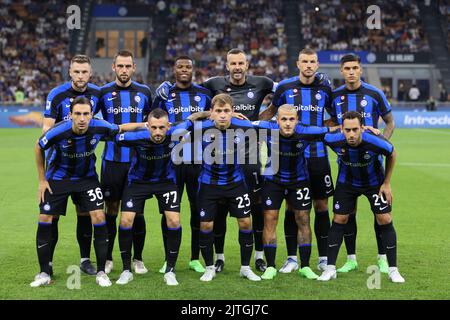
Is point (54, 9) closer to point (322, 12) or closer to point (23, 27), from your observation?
point (23, 27)

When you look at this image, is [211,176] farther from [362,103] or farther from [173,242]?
[362,103]

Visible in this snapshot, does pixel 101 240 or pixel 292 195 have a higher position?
pixel 292 195

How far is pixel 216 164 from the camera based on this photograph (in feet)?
23.5

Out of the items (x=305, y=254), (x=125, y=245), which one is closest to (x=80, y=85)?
(x=125, y=245)

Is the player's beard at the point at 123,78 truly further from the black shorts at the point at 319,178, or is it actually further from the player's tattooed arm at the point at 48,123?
the black shorts at the point at 319,178

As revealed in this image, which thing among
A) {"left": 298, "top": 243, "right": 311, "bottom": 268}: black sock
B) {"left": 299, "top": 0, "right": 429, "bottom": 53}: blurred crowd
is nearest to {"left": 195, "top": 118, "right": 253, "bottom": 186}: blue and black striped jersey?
{"left": 298, "top": 243, "right": 311, "bottom": 268}: black sock

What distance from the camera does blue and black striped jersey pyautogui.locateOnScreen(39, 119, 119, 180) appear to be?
6.73 metres

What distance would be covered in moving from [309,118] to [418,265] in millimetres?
1965

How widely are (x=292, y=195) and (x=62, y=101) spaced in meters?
2.58

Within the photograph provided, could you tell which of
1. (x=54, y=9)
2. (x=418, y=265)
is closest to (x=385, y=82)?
(x=54, y=9)

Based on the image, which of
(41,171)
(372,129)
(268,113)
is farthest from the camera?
(268,113)

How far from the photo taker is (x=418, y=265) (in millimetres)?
7605

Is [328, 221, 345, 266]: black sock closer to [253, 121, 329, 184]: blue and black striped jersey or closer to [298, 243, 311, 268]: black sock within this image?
[298, 243, 311, 268]: black sock

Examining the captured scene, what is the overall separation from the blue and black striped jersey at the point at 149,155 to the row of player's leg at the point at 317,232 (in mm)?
1358
